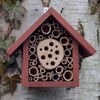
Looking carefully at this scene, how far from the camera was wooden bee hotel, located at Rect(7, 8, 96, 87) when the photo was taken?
70.2 inches

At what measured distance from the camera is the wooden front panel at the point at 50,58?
1.79 metres

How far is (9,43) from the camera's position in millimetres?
2033

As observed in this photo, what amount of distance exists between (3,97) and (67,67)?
1.49 ft

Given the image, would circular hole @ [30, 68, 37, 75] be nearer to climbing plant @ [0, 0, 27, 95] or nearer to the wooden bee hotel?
the wooden bee hotel

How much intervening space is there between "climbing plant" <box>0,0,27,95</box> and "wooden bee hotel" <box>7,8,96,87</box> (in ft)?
0.82

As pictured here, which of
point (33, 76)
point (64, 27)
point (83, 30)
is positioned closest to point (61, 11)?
point (83, 30)

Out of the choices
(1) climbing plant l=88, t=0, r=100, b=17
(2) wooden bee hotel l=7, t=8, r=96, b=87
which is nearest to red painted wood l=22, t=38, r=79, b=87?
(2) wooden bee hotel l=7, t=8, r=96, b=87

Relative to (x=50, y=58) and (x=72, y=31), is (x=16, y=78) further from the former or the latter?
(x=72, y=31)

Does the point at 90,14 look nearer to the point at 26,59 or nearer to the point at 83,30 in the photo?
the point at 83,30

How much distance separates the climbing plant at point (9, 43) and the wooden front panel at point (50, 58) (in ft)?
0.83


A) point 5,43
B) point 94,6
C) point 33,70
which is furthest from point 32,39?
point 94,6

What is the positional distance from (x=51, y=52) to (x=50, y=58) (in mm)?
30

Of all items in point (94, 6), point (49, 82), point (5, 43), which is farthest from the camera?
point (94, 6)

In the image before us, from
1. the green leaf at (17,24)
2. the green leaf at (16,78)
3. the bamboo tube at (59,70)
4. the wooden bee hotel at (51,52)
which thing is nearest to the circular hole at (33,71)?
the wooden bee hotel at (51,52)
